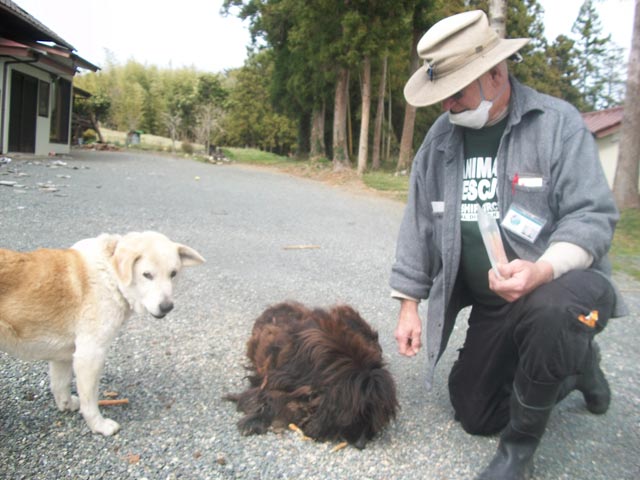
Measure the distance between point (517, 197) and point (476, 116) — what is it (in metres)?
0.38

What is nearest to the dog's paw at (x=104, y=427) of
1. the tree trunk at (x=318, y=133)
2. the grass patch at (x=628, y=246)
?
the grass patch at (x=628, y=246)

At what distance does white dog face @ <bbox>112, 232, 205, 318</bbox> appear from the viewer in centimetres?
212

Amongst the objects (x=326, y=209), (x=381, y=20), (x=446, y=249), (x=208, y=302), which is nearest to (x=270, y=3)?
(x=381, y=20)

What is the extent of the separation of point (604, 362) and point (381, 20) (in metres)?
13.7

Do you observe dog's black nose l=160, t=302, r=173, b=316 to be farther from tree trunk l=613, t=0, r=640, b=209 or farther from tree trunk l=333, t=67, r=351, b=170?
tree trunk l=333, t=67, r=351, b=170

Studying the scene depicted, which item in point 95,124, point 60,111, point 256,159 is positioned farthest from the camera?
point 256,159

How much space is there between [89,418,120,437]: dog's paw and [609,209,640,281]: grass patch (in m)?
5.75

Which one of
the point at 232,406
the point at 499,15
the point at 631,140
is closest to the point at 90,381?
the point at 232,406

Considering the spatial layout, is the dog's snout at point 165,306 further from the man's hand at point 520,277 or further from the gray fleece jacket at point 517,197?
the man's hand at point 520,277

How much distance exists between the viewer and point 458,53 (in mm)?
2109

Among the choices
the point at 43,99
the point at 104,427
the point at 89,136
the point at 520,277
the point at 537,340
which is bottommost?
the point at 104,427

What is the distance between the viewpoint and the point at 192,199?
30.0 ft

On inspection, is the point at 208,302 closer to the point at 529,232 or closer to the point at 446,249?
the point at 446,249

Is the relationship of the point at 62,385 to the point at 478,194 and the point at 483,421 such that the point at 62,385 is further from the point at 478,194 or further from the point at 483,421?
the point at 478,194
